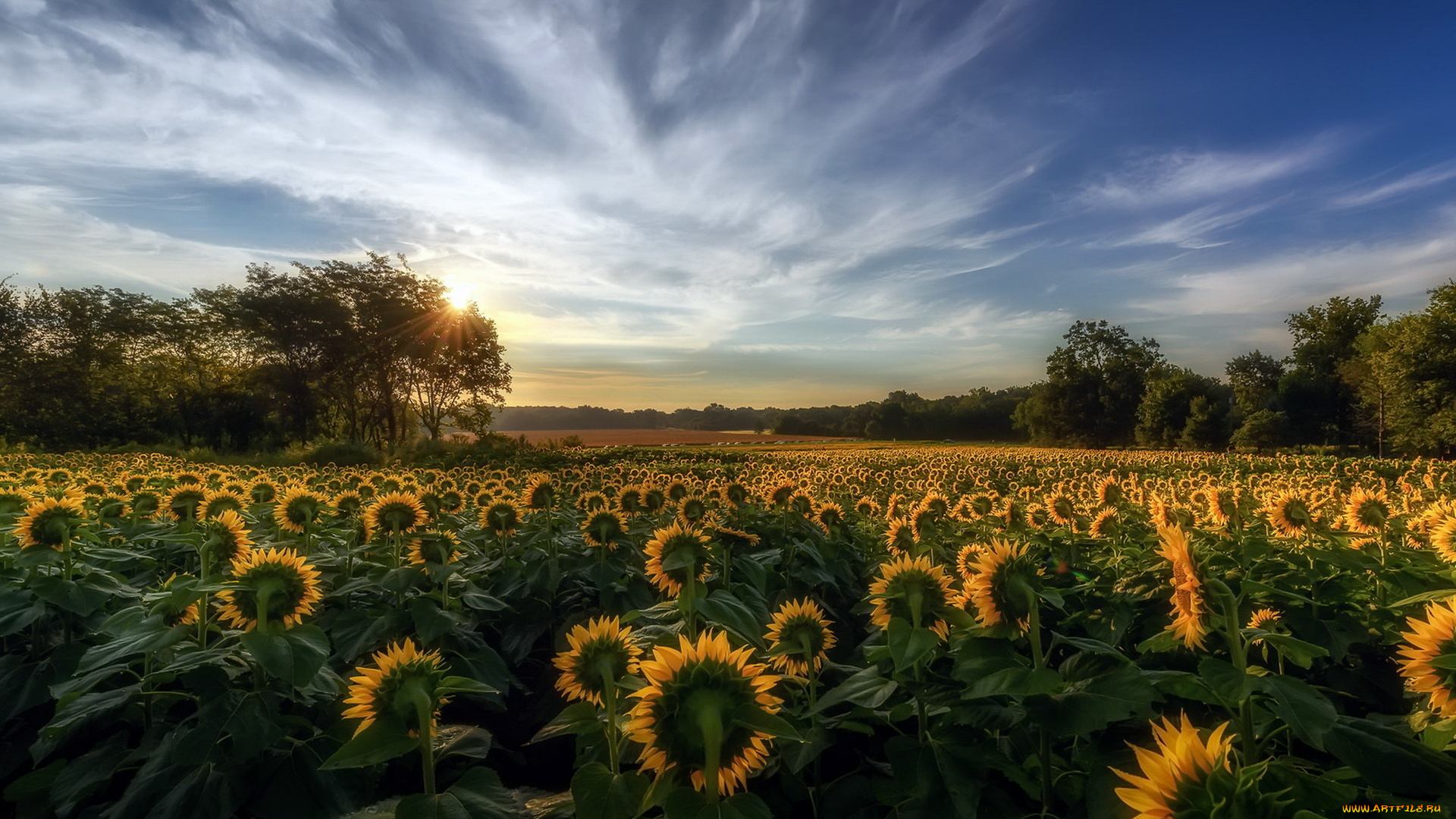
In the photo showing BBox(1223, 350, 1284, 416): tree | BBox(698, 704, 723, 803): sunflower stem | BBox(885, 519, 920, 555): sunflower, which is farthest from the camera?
→ BBox(1223, 350, 1284, 416): tree

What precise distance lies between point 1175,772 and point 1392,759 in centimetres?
58

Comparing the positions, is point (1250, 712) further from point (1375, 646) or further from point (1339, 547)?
point (1339, 547)

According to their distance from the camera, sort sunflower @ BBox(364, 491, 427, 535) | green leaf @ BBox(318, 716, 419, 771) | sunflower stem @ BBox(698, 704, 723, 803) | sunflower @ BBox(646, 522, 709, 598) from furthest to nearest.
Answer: sunflower @ BBox(364, 491, 427, 535) < sunflower @ BBox(646, 522, 709, 598) < green leaf @ BBox(318, 716, 419, 771) < sunflower stem @ BBox(698, 704, 723, 803)

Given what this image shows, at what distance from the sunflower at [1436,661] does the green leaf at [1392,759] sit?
13 cm

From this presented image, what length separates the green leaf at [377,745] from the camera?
53.9 inches

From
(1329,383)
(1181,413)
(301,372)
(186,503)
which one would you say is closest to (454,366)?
(301,372)

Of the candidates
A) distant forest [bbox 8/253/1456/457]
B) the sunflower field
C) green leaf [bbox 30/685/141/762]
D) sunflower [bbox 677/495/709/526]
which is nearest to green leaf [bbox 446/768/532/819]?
the sunflower field

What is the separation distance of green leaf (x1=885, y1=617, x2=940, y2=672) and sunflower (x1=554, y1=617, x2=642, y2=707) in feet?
1.96

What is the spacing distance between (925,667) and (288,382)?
41638mm

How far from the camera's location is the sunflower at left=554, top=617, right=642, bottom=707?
5.21 feet

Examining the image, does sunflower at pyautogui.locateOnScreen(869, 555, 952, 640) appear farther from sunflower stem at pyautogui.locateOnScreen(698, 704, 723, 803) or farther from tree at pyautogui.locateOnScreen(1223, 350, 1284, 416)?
tree at pyautogui.locateOnScreen(1223, 350, 1284, 416)

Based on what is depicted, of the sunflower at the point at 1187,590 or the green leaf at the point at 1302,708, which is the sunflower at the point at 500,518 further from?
the green leaf at the point at 1302,708

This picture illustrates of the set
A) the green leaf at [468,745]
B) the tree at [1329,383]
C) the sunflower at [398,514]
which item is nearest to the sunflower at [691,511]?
the sunflower at [398,514]

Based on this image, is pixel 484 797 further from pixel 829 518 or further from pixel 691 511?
pixel 829 518
